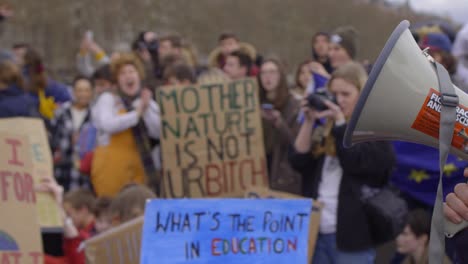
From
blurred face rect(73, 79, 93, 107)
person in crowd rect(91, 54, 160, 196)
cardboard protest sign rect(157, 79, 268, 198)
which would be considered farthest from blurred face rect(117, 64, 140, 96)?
blurred face rect(73, 79, 93, 107)

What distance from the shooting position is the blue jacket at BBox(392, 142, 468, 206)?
4.95 metres

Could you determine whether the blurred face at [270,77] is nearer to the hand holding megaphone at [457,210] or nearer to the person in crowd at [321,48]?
the person in crowd at [321,48]

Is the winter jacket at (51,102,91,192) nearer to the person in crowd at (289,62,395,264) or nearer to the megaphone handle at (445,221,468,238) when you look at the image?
the person in crowd at (289,62,395,264)

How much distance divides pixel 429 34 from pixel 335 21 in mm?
38618

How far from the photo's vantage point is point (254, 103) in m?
5.48

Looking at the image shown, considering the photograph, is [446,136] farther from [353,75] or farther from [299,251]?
[353,75]

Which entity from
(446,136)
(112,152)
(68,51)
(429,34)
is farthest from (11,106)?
(68,51)

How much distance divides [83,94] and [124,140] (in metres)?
1.53

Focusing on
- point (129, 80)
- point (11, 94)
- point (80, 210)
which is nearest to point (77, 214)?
point (80, 210)

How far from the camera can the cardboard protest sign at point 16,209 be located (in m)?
4.01

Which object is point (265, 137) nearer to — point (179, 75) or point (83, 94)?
point (179, 75)

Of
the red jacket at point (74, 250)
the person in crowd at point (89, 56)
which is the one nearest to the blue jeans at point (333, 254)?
the red jacket at point (74, 250)

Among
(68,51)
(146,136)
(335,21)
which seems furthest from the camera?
(335,21)

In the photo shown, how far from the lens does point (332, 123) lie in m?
4.51
